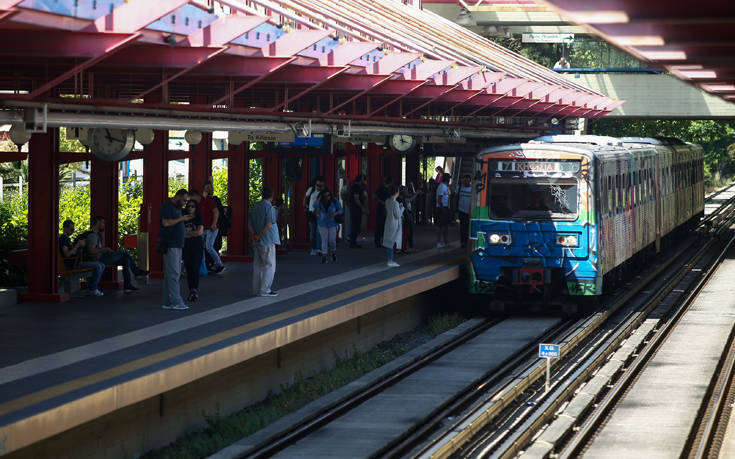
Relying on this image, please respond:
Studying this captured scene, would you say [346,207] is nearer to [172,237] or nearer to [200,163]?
[200,163]

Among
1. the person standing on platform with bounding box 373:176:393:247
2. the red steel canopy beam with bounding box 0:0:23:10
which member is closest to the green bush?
the red steel canopy beam with bounding box 0:0:23:10

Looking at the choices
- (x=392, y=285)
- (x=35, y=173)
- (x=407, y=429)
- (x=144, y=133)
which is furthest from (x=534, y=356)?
(x=35, y=173)

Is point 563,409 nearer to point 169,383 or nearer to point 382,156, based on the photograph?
point 169,383

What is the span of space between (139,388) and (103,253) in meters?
6.19

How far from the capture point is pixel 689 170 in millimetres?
37312

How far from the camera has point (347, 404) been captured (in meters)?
14.7

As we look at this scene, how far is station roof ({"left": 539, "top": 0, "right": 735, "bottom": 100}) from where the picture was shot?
733 cm

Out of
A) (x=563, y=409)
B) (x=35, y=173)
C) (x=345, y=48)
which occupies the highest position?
(x=345, y=48)

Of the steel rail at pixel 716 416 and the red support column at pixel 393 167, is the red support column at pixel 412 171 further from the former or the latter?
the steel rail at pixel 716 416

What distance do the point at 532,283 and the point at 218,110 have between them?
23.0 ft

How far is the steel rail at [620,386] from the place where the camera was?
12906 millimetres

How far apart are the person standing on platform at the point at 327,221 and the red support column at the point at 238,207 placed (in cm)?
139

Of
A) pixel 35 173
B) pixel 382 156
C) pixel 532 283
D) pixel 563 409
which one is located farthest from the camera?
pixel 382 156

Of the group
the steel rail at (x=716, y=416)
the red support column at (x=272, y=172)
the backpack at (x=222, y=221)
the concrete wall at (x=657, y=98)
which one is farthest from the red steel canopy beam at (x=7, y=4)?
the concrete wall at (x=657, y=98)
